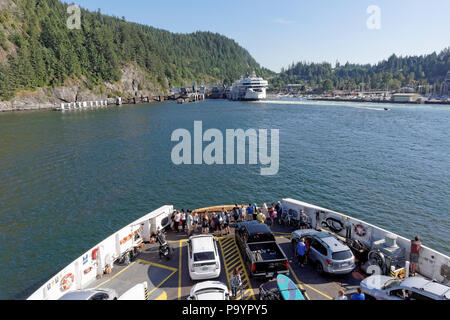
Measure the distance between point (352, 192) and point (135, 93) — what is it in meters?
173

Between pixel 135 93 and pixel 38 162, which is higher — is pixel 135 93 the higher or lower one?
the higher one

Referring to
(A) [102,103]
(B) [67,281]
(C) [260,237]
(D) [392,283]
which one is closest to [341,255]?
(D) [392,283]

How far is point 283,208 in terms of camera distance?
1831 centimetres

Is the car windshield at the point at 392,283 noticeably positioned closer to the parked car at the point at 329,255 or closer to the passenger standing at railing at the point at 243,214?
the parked car at the point at 329,255

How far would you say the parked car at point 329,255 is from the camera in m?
12.0

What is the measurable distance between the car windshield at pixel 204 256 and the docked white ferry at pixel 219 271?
267 millimetres

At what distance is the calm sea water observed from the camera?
23516 millimetres

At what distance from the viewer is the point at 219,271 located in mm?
12148

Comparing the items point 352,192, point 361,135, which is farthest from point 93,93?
point 352,192

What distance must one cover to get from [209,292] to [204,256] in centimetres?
249

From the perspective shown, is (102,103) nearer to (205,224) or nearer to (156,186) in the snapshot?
(156,186)
